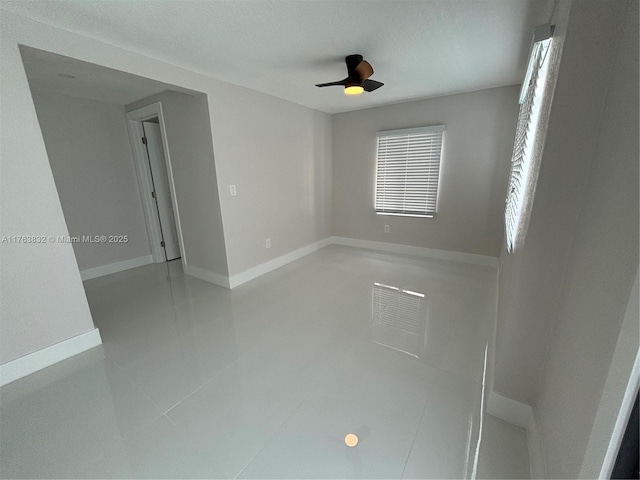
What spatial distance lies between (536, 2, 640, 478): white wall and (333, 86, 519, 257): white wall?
2.80m

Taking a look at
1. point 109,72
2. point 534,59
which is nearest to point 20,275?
point 109,72

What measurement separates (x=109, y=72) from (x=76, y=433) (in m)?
2.56

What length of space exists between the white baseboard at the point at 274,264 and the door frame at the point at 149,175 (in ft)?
3.24

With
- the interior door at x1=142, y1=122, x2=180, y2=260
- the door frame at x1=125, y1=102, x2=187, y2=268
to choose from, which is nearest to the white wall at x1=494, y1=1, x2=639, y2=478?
the door frame at x1=125, y1=102, x2=187, y2=268

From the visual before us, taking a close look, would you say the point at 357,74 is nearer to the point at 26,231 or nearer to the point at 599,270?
the point at 599,270

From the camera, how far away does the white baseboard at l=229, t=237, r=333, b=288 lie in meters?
3.33

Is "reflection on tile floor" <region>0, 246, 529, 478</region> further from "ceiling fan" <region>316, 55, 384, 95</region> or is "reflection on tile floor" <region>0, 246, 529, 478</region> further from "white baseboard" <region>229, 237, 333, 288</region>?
"ceiling fan" <region>316, 55, 384, 95</region>

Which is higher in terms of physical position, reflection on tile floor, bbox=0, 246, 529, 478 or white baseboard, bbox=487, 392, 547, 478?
white baseboard, bbox=487, 392, 547, 478

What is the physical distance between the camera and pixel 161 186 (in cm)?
405

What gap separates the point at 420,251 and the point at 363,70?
2.86 meters

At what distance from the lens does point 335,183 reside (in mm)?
4879

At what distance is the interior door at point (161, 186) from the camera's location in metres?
3.85

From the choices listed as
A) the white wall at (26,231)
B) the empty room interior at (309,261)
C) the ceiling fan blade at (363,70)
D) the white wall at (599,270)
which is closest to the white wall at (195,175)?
the empty room interior at (309,261)

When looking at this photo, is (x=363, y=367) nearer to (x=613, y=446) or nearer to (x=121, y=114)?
(x=613, y=446)
